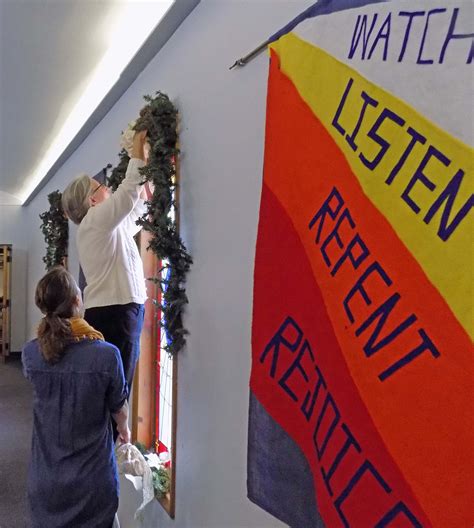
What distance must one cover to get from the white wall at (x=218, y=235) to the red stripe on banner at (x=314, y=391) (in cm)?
25

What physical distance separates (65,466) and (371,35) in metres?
1.47

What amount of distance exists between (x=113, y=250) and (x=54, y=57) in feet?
4.51

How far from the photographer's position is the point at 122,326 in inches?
74.3

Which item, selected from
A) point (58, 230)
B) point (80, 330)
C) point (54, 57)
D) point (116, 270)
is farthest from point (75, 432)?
point (58, 230)

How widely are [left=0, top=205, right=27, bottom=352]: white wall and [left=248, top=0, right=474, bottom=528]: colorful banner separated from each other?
732 cm

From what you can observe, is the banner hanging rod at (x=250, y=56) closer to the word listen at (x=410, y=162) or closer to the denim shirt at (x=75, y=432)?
the word listen at (x=410, y=162)

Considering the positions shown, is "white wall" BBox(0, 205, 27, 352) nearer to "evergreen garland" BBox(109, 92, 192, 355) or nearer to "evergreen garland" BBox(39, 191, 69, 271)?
"evergreen garland" BBox(39, 191, 69, 271)

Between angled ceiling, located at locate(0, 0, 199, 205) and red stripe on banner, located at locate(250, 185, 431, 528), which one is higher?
angled ceiling, located at locate(0, 0, 199, 205)

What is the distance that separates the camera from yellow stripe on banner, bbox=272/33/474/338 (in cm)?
70

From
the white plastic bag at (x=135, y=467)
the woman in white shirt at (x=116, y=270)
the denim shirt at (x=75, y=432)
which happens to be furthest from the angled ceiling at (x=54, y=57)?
the white plastic bag at (x=135, y=467)

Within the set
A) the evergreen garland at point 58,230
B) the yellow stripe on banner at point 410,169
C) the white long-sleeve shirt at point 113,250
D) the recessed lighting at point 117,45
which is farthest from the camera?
the evergreen garland at point 58,230

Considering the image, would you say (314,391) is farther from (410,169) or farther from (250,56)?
(250,56)

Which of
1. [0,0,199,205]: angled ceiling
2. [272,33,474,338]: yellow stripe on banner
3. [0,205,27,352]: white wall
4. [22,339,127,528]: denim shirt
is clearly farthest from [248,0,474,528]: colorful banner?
[0,205,27,352]: white wall

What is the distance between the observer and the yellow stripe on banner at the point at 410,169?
70 centimetres
